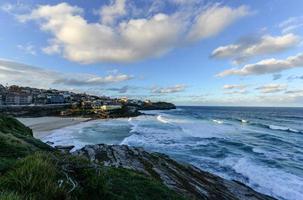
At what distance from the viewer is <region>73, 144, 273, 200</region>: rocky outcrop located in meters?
13.7

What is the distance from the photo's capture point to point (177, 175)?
15.8 meters

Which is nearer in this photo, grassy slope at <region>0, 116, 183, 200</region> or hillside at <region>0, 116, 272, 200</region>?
grassy slope at <region>0, 116, 183, 200</region>

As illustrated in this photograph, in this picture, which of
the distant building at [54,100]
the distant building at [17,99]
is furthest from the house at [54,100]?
the distant building at [17,99]

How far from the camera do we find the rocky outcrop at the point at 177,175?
45.1 ft

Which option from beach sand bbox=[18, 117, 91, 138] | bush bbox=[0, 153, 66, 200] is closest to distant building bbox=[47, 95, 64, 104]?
beach sand bbox=[18, 117, 91, 138]

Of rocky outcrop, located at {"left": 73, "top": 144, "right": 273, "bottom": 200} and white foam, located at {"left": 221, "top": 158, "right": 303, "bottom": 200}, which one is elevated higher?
rocky outcrop, located at {"left": 73, "top": 144, "right": 273, "bottom": 200}

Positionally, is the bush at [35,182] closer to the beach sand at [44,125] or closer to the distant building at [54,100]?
the beach sand at [44,125]

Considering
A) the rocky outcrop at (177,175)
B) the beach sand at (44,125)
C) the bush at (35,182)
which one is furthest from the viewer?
the beach sand at (44,125)

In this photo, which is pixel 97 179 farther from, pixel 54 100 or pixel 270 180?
pixel 54 100

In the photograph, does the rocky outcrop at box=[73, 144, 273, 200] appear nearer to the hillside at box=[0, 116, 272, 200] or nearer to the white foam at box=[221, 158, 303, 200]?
the hillside at box=[0, 116, 272, 200]

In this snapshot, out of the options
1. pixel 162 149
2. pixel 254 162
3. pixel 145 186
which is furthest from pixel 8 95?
pixel 145 186

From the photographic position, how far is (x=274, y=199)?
49.6ft

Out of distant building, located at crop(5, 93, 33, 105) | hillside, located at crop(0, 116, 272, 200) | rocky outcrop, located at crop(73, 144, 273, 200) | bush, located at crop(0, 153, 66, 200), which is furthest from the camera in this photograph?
distant building, located at crop(5, 93, 33, 105)

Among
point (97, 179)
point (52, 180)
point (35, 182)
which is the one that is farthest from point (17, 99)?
point (35, 182)
